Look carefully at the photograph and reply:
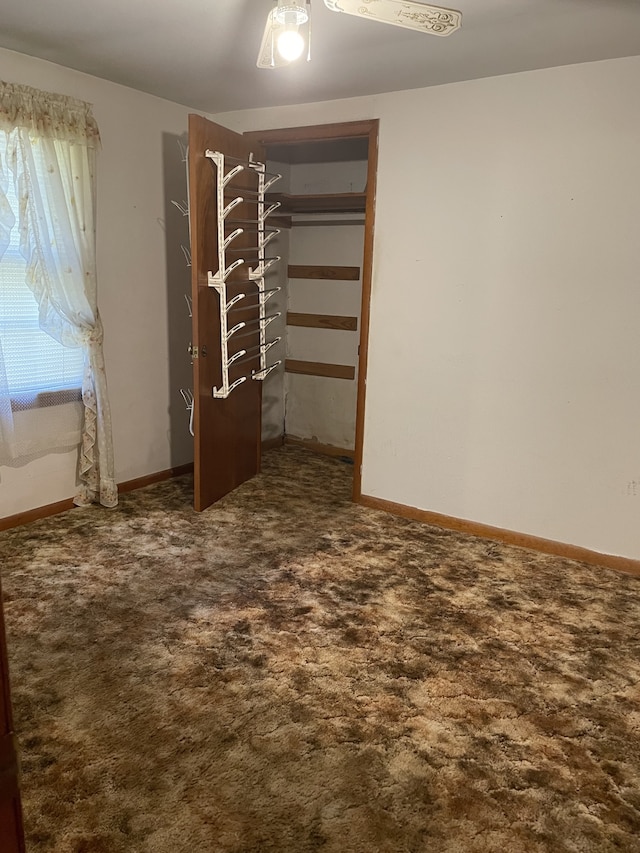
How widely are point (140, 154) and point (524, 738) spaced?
138 inches

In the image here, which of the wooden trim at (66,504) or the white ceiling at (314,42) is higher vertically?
the white ceiling at (314,42)

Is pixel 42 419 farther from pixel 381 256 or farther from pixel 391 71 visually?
pixel 391 71

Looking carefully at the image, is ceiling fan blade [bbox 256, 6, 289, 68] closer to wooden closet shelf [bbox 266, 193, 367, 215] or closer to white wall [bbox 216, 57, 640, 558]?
white wall [bbox 216, 57, 640, 558]

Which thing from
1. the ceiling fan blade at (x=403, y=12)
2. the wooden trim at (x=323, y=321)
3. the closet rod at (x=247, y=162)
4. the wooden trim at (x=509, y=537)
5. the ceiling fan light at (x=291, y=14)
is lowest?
the wooden trim at (x=509, y=537)

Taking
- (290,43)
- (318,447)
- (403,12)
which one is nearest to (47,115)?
(290,43)

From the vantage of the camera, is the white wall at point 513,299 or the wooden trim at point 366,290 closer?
the white wall at point 513,299

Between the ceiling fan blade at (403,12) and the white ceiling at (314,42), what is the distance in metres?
0.34

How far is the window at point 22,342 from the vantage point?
9.88 ft

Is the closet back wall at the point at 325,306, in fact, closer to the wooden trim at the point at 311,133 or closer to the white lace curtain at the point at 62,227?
the wooden trim at the point at 311,133

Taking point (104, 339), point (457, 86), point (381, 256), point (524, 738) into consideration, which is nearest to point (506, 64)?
point (457, 86)

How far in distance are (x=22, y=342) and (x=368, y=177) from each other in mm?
2041

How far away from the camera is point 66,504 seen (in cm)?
352

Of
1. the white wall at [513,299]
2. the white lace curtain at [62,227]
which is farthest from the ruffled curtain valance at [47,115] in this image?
the white wall at [513,299]

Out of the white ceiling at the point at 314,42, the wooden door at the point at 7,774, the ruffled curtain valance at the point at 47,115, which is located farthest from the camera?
the ruffled curtain valance at the point at 47,115
